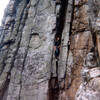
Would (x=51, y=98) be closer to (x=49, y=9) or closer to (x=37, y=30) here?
(x=37, y=30)

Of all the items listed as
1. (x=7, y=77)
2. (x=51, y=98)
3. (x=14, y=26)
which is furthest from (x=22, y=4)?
(x=51, y=98)

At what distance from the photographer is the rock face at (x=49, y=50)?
25.6ft

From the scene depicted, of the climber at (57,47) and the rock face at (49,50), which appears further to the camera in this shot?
the climber at (57,47)

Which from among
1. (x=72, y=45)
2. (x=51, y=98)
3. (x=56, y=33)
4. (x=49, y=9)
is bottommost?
Answer: (x=51, y=98)

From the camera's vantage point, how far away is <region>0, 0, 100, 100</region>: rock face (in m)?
7.81

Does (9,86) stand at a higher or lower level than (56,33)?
lower

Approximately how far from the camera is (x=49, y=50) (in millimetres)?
9031

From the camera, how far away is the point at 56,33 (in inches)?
379

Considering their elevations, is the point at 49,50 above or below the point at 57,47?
below

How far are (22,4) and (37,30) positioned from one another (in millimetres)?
4006

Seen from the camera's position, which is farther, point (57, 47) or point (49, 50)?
point (57, 47)

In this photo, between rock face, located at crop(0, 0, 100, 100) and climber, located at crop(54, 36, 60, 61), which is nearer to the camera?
rock face, located at crop(0, 0, 100, 100)

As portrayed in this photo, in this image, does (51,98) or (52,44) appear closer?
(51,98)

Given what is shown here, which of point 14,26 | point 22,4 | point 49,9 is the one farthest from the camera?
point 22,4
